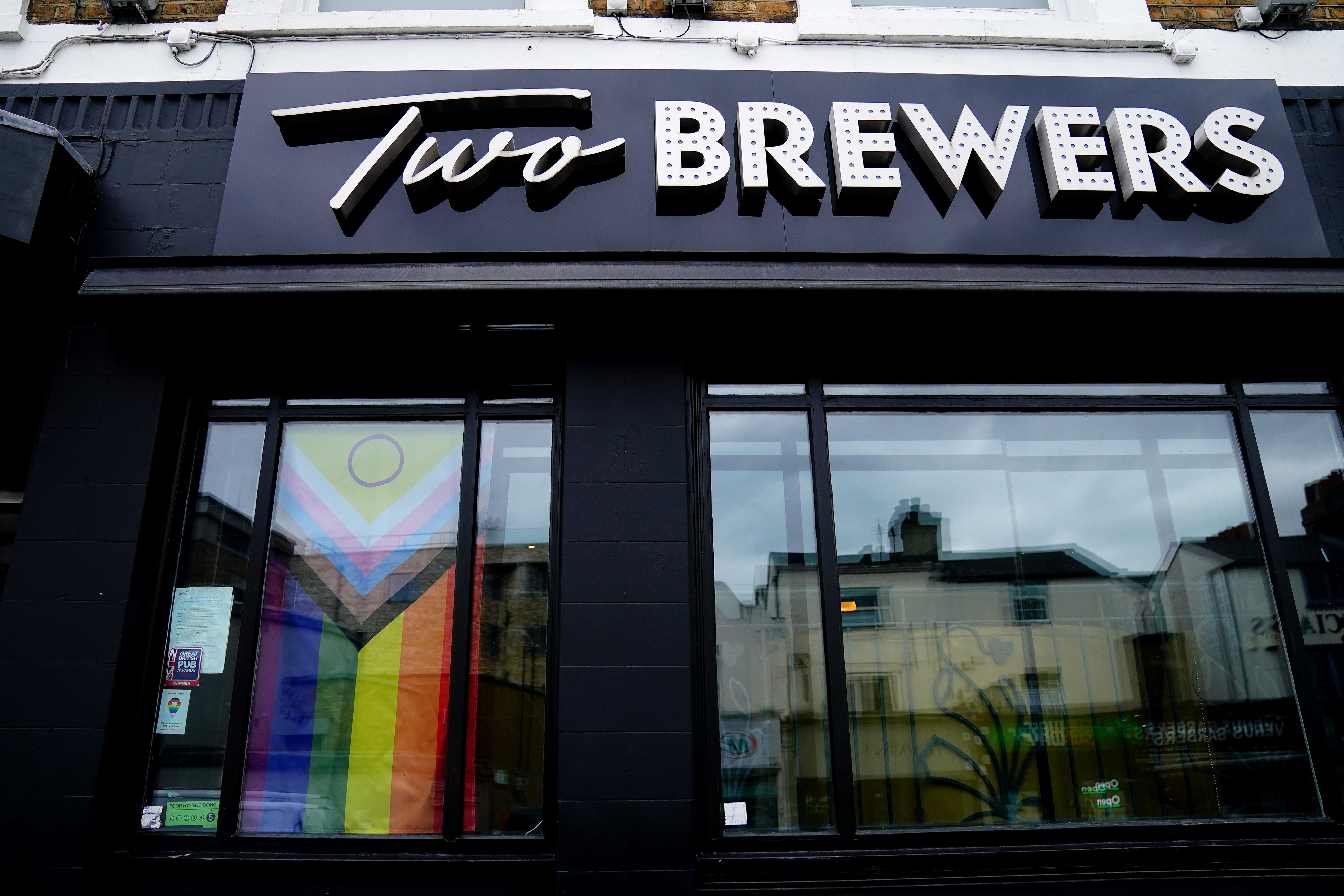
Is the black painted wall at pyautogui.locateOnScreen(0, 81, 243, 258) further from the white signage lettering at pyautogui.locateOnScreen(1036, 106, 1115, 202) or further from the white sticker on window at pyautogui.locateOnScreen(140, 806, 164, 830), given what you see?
the white signage lettering at pyautogui.locateOnScreen(1036, 106, 1115, 202)

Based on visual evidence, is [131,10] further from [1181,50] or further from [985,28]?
[1181,50]

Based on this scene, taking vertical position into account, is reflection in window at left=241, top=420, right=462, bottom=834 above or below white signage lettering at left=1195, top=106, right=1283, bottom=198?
below

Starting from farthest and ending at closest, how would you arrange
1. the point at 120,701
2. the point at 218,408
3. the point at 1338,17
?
the point at 1338,17, the point at 218,408, the point at 120,701

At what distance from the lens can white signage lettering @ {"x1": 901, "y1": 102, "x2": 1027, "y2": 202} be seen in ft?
14.4

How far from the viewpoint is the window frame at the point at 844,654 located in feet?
12.3

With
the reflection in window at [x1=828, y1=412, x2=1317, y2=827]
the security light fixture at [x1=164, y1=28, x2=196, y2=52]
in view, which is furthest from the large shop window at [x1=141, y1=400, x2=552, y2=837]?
the security light fixture at [x1=164, y1=28, x2=196, y2=52]

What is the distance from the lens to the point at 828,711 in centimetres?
394

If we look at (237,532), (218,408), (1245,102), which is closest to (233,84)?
(218,408)

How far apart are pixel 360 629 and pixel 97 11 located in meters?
4.38

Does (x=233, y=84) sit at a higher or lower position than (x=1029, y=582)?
higher

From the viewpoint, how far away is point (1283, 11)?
511 cm

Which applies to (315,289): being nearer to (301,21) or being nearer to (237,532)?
(237,532)

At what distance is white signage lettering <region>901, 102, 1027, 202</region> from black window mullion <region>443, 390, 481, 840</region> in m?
2.86

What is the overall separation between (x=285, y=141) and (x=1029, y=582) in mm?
4801
